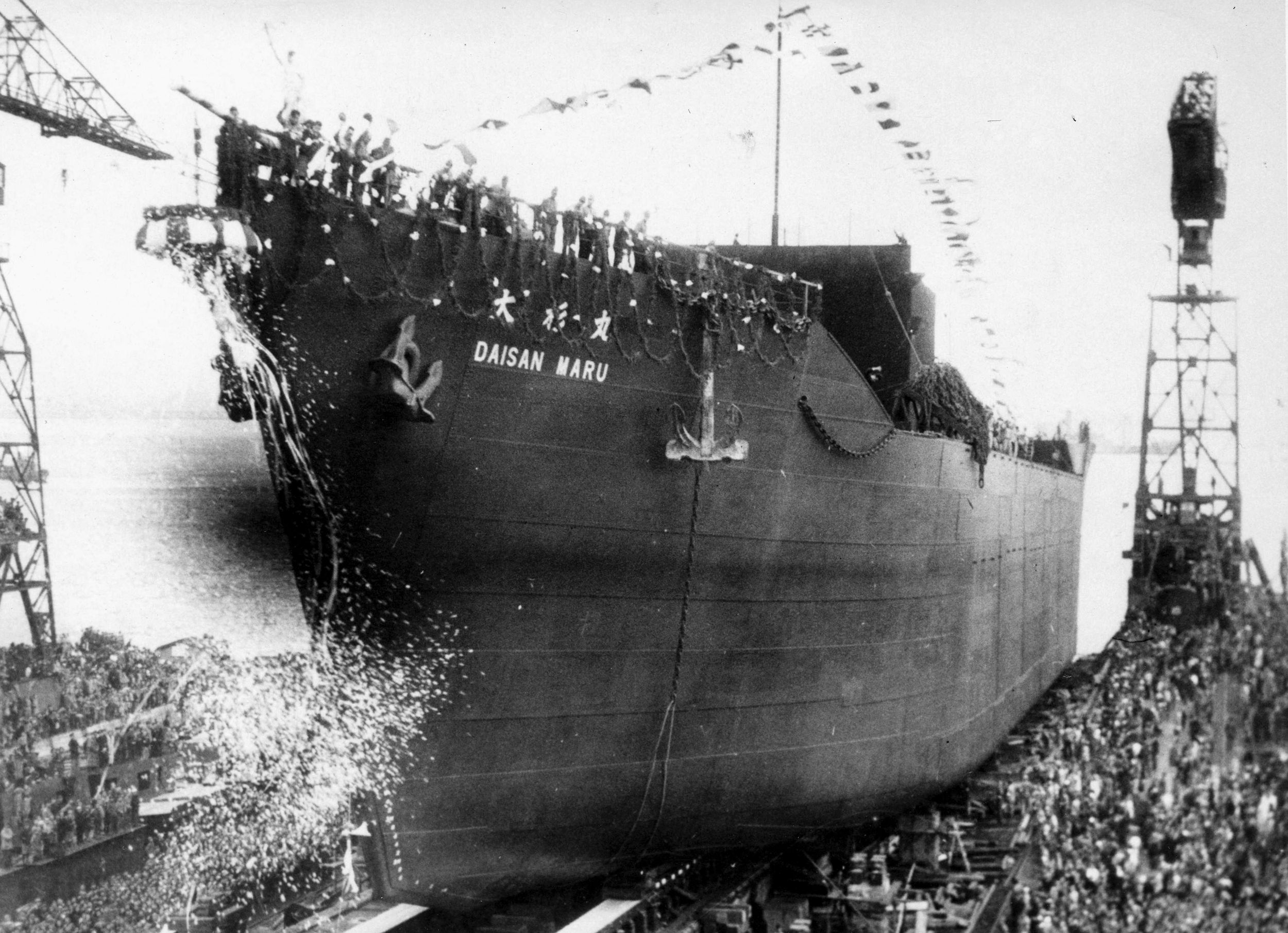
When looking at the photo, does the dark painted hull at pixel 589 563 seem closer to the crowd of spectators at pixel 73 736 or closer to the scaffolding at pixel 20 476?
the crowd of spectators at pixel 73 736

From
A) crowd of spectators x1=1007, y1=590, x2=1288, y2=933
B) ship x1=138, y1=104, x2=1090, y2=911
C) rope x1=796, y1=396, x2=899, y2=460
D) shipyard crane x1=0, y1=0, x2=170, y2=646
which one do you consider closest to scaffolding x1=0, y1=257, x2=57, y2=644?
shipyard crane x1=0, y1=0, x2=170, y2=646

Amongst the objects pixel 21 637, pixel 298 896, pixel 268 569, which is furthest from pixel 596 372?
pixel 21 637

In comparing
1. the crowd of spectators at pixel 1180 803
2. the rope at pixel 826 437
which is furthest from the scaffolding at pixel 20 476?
the crowd of spectators at pixel 1180 803

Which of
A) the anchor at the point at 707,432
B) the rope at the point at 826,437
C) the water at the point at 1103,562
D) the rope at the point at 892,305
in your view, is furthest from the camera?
the water at the point at 1103,562

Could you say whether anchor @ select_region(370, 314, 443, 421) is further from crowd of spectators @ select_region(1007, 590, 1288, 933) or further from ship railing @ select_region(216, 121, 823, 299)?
crowd of spectators @ select_region(1007, 590, 1288, 933)

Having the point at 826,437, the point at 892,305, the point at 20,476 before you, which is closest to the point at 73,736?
the point at 20,476

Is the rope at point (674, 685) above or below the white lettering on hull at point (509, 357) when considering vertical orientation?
below
